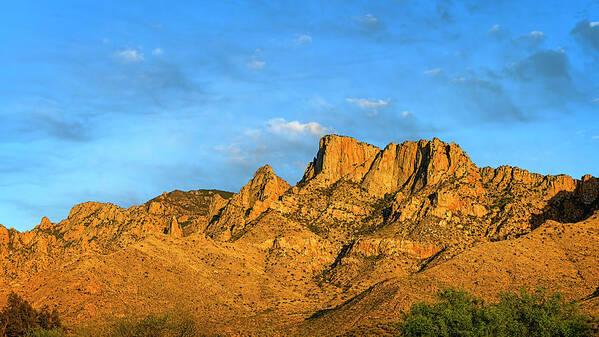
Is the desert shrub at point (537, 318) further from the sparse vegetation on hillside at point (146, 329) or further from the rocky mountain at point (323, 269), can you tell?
the sparse vegetation on hillside at point (146, 329)

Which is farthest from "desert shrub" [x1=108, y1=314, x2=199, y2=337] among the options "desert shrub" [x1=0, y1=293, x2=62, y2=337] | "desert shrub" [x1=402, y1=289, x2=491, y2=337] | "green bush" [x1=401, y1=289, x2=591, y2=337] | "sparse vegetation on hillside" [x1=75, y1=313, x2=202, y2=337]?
"desert shrub" [x1=402, y1=289, x2=491, y2=337]

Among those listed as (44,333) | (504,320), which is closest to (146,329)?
(44,333)

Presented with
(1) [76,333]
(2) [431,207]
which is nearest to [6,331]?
(1) [76,333]

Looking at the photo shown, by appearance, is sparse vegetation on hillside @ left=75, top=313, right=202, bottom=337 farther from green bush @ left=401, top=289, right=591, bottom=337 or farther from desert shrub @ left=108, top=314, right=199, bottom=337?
green bush @ left=401, top=289, right=591, bottom=337

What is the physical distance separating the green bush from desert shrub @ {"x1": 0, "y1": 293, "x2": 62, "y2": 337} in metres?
62.9

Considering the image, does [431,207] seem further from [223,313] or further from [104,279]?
[104,279]

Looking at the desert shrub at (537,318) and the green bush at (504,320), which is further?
the green bush at (504,320)

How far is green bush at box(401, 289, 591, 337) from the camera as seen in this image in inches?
3622

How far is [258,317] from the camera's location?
476 feet

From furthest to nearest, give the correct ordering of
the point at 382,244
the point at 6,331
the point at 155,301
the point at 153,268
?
the point at 382,244, the point at 153,268, the point at 155,301, the point at 6,331

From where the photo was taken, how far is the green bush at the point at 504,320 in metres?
92.0

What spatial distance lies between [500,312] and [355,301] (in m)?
57.7

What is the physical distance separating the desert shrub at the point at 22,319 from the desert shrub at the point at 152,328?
11599mm

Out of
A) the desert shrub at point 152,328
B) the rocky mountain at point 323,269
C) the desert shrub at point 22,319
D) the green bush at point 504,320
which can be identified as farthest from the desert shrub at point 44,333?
the green bush at point 504,320
